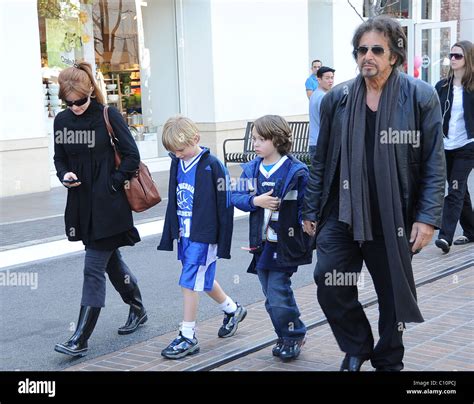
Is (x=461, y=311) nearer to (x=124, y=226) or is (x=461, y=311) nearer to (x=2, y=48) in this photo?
(x=124, y=226)

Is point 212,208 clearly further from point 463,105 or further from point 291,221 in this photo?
point 463,105

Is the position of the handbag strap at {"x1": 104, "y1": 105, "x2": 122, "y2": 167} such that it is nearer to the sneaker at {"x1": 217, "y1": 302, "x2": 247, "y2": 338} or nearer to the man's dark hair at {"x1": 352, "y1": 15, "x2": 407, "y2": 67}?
the sneaker at {"x1": 217, "y1": 302, "x2": 247, "y2": 338}

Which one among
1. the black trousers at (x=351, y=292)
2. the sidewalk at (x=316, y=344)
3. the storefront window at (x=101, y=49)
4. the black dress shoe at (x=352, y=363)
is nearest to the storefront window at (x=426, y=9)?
the storefront window at (x=101, y=49)

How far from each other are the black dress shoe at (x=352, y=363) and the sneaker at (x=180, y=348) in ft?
3.69

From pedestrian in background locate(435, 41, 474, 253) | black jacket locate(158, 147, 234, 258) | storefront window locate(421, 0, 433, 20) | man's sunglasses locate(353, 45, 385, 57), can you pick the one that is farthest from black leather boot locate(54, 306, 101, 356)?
Answer: storefront window locate(421, 0, 433, 20)

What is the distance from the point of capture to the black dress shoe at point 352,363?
438cm

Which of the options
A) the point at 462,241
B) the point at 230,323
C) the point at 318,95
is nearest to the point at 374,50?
the point at 230,323

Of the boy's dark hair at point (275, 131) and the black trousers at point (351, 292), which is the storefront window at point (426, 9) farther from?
the black trousers at point (351, 292)

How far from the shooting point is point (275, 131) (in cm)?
486

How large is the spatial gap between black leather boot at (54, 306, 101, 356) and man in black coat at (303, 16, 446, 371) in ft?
5.75

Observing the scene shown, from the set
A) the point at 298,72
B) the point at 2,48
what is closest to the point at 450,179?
the point at 2,48

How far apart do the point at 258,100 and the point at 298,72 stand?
168 cm

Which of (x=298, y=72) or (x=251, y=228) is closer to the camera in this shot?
(x=251, y=228)
